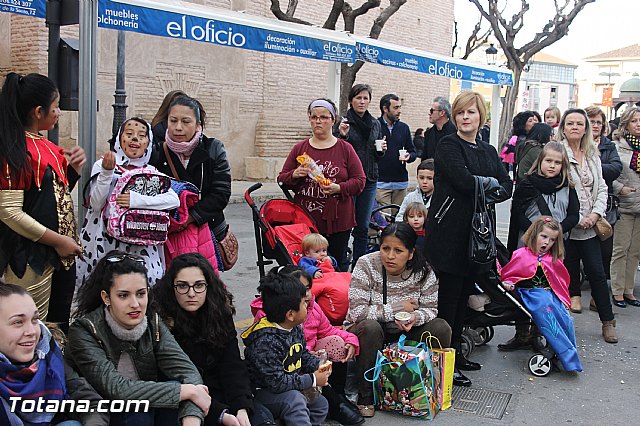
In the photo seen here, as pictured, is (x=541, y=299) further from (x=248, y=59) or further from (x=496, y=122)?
(x=496, y=122)

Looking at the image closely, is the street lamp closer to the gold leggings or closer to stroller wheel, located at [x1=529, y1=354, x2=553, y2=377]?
stroller wheel, located at [x1=529, y1=354, x2=553, y2=377]

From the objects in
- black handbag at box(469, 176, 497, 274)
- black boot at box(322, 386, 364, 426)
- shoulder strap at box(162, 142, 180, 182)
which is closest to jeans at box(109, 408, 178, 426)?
black boot at box(322, 386, 364, 426)

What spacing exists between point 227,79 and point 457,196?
14.7 m

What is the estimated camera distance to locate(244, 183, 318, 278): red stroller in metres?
5.80

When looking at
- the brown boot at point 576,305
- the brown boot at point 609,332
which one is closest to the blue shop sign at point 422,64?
the brown boot at point 576,305

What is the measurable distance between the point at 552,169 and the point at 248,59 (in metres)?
14.3

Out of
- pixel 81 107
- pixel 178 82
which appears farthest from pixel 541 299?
pixel 178 82

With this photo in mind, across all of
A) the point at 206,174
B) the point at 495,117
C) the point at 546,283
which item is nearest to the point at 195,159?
the point at 206,174

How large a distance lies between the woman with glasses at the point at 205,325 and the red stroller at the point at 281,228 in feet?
5.87

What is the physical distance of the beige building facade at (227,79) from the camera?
14.9 m

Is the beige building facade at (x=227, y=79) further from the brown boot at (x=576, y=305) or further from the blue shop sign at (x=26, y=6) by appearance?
the brown boot at (x=576, y=305)

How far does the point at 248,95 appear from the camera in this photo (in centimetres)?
1967

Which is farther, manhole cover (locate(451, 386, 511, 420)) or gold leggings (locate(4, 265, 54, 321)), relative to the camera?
manhole cover (locate(451, 386, 511, 420))

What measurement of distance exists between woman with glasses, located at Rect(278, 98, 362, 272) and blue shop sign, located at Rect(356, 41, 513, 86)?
684cm
